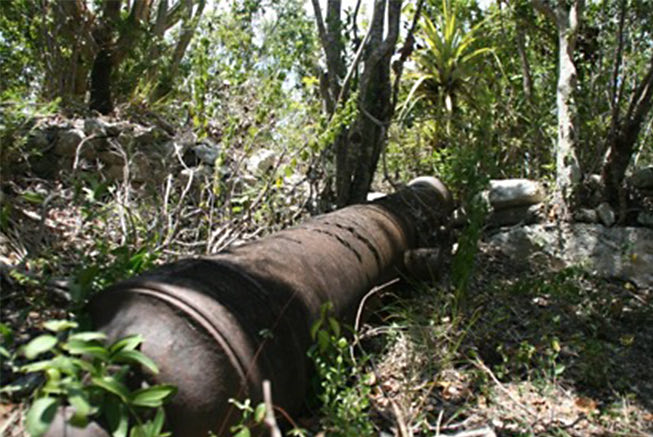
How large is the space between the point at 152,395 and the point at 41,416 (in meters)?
0.28

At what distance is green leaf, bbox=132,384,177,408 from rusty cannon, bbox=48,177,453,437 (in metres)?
0.07

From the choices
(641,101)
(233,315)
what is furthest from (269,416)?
(641,101)

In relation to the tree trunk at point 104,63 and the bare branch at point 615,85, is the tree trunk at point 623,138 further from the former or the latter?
the tree trunk at point 104,63

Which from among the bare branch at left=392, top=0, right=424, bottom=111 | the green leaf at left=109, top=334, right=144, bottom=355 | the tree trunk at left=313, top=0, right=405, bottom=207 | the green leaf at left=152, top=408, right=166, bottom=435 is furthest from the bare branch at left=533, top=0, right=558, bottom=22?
the green leaf at left=152, top=408, right=166, bottom=435

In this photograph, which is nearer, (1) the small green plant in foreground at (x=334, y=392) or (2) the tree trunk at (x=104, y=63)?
(1) the small green plant in foreground at (x=334, y=392)

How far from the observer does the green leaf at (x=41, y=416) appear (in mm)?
1378

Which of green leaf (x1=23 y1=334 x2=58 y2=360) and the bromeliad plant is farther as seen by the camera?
the bromeliad plant

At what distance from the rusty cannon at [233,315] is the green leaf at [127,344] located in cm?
5

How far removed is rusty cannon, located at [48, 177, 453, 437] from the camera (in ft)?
5.70

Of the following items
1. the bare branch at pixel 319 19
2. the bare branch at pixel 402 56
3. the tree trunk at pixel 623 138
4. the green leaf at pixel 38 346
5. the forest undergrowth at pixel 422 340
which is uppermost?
the bare branch at pixel 319 19

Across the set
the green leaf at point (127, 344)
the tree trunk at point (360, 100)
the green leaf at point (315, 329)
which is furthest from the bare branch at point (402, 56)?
the green leaf at point (127, 344)

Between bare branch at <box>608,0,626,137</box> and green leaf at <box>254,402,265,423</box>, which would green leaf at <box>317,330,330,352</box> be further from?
bare branch at <box>608,0,626,137</box>

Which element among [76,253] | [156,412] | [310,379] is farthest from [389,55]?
[156,412]

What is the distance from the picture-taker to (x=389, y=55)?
219 inches
